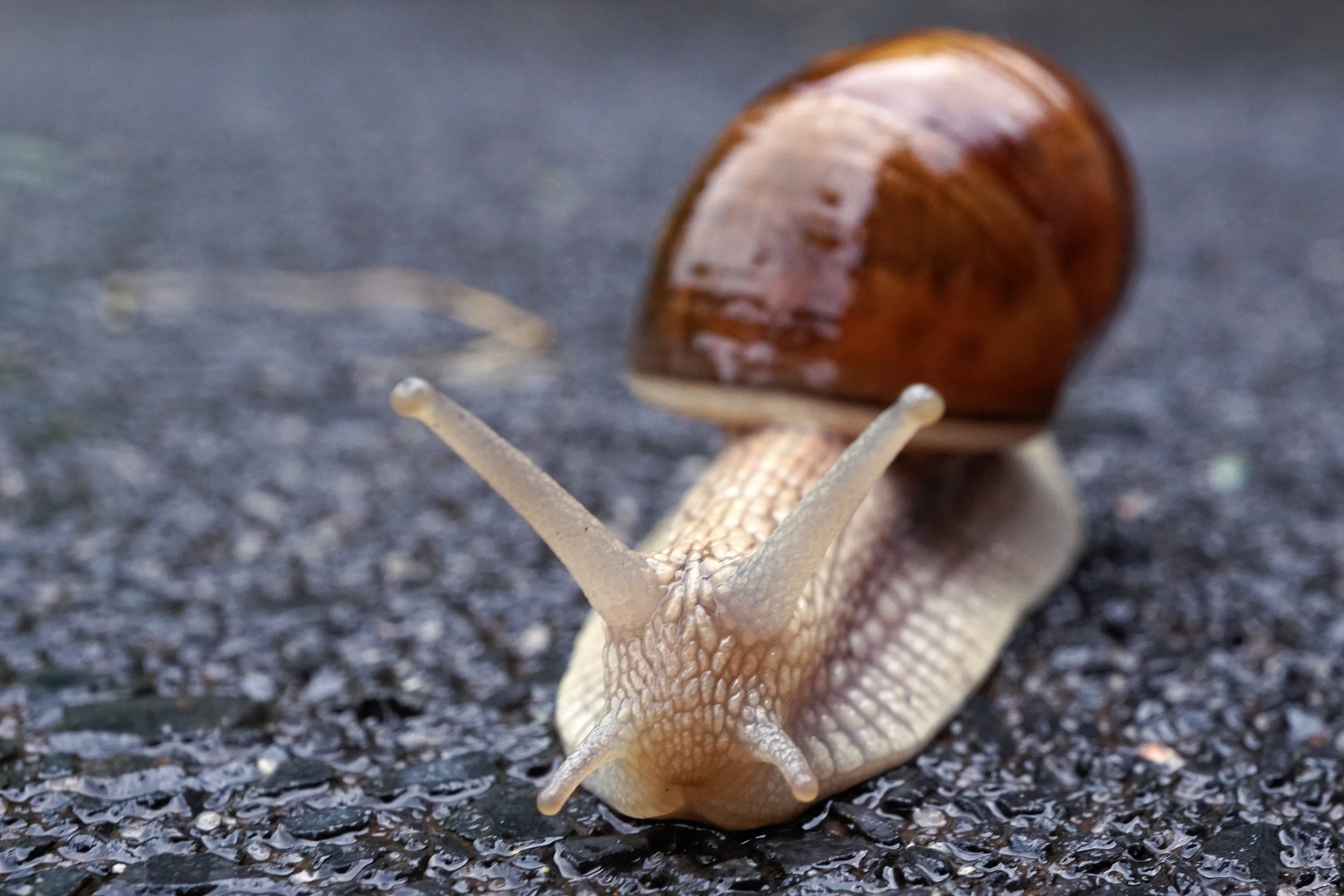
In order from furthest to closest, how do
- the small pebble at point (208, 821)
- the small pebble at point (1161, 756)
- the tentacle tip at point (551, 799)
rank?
the small pebble at point (1161, 756) → the small pebble at point (208, 821) → the tentacle tip at point (551, 799)

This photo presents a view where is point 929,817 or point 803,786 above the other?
point 803,786

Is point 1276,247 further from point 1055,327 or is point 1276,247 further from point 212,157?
point 212,157

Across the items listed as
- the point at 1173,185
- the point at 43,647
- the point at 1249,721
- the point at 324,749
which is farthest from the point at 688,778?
the point at 1173,185

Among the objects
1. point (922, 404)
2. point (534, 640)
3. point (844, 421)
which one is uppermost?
point (922, 404)

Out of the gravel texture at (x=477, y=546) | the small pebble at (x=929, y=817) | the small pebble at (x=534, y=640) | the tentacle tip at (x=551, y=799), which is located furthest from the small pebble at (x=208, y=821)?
the small pebble at (x=929, y=817)

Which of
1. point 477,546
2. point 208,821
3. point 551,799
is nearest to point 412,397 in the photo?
point 551,799

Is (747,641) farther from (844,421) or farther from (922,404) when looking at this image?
(844,421)

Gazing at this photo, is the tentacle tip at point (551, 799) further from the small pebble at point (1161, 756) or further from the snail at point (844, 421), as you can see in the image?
the small pebble at point (1161, 756)

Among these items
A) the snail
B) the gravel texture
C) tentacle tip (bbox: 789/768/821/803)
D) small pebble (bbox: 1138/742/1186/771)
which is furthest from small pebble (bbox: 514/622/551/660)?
small pebble (bbox: 1138/742/1186/771)
